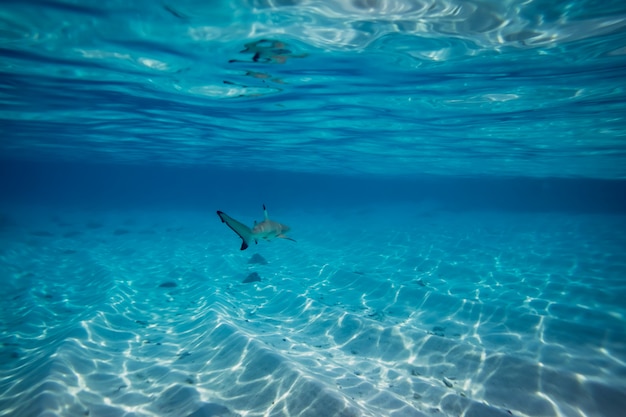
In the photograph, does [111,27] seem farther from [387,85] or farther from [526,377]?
[526,377]

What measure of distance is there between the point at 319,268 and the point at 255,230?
14.0m

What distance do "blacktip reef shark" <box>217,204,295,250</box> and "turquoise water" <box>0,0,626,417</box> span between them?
7cm

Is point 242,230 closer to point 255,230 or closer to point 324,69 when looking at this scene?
point 255,230

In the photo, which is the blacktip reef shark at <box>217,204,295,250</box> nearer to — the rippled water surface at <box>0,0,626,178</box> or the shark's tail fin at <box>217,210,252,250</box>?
the shark's tail fin at <box>217,210,252,250</box>

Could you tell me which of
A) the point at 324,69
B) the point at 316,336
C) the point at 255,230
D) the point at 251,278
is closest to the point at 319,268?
the point at 251,278

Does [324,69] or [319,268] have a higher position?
[324,69]

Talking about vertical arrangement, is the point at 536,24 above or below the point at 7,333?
above

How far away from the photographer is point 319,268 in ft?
59.0

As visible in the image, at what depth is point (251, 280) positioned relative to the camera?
15039 mm

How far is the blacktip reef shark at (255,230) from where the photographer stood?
408cm

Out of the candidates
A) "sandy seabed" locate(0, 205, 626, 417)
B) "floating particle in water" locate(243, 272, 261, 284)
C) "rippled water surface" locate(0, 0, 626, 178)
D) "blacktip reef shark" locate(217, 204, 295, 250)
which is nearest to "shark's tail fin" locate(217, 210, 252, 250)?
"blacktip reef shark" locate(217, 204, 295, 250)

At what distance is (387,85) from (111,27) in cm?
955

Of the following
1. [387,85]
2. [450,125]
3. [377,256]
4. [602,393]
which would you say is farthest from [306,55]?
[377,256]

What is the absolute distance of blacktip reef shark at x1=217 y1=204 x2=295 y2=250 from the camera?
161 inches
